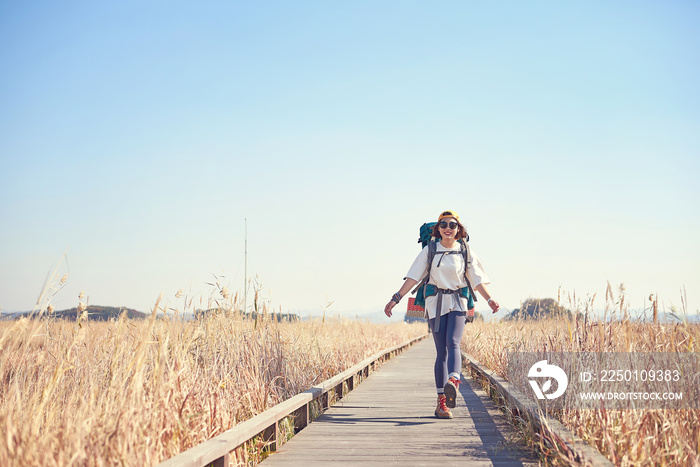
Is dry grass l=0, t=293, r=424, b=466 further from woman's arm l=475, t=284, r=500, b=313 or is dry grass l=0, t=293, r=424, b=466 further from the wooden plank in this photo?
woman's arm l=475, t=284, r=500, b=313

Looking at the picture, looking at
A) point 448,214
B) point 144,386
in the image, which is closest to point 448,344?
point 448,214

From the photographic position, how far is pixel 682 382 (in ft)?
14.5

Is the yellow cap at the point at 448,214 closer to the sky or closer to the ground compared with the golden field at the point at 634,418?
closer to the sky

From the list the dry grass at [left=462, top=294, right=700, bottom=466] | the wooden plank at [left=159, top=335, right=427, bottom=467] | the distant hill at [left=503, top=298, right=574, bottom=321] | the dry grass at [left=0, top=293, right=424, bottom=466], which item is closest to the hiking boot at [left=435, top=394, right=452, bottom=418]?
the dry grass at [left=462, top=294, right=700, bottom=466]

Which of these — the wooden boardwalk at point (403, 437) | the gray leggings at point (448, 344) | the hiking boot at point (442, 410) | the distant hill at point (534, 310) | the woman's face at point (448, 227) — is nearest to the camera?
Result: the wooden boardwalk at point (403, 437)

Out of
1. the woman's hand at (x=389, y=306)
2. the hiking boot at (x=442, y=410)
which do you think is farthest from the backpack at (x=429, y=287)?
the hiking boot at (x=442, y=410)

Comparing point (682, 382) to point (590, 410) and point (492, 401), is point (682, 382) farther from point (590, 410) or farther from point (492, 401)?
point (492, 401)

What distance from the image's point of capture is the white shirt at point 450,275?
6.41 m

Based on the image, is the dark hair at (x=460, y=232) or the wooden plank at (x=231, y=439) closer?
the wooden plank at (x=231, y=439)

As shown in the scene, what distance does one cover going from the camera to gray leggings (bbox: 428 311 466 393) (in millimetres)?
6324

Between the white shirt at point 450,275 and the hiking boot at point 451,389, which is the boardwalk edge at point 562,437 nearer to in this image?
the hiking boot at point 451,389

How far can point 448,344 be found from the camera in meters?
6.36

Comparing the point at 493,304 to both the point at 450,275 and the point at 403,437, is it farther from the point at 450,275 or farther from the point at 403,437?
the point at 403,437

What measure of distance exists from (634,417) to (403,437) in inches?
86.1
